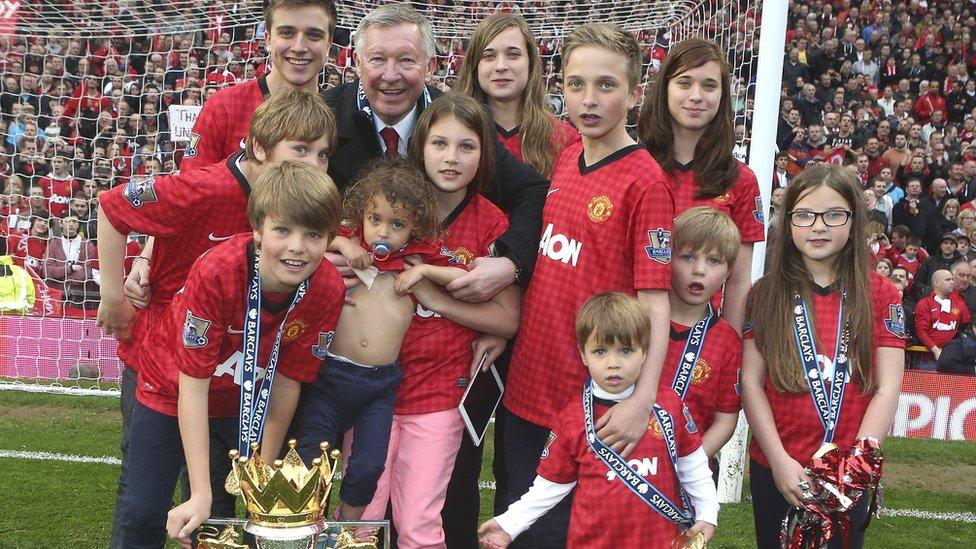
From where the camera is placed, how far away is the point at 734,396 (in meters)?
3.03

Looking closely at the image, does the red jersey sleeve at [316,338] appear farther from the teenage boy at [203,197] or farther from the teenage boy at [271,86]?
the teenage boy at [271,86]

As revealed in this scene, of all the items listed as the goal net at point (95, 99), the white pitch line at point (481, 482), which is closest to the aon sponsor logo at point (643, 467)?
the white pitch line at point (481, 482)

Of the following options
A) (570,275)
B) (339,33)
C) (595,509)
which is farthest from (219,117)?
(339,33)

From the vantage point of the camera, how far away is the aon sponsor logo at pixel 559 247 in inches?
117

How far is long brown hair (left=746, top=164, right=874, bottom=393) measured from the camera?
2969 millimetres

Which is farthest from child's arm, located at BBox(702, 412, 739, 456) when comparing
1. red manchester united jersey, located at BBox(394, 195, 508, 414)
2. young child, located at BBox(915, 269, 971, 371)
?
young child, located at BBox(915, 269, 971, 371)

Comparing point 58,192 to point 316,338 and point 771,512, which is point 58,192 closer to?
point 316,338

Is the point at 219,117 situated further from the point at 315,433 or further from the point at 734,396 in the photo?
the point at 734,396

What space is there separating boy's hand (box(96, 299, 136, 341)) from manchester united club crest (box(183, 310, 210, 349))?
1.93ft

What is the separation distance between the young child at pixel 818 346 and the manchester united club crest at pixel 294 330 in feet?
4.32

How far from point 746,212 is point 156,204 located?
6.08 ft

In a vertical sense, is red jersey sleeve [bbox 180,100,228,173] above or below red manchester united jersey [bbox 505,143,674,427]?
above

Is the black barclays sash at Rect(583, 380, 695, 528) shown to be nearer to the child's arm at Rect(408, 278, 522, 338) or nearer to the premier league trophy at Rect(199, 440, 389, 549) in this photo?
the child's arm at Rect(408, 278, 522, 338)

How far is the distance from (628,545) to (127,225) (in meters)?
1.66
